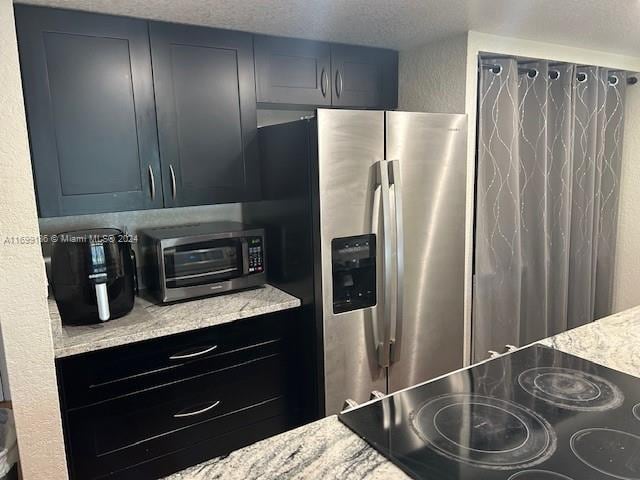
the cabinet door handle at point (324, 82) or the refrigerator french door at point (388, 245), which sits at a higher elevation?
the cabinet door handle at point (324, 82)

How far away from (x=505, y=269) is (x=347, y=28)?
1.54 meters

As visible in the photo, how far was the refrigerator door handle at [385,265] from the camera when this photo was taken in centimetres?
209

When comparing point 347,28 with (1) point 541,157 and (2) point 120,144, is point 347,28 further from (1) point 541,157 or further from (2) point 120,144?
(1) point 541,157

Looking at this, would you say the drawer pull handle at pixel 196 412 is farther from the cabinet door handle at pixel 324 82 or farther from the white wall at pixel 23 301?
the cabinet door handle at pixel 324 82

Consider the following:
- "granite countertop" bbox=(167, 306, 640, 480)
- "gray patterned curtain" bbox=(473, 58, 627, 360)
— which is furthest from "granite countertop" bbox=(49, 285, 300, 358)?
"gray patterned curtain" bbox=(473, 58, 627, 360)

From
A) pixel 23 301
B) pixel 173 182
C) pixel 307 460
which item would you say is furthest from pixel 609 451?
pixel 173 182

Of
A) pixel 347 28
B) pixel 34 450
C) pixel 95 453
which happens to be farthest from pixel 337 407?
pixel 347 28

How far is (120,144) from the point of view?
2027 millimetres

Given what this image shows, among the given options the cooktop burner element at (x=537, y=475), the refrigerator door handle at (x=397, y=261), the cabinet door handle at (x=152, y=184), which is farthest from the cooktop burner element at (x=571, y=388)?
the cabinet door handle at (x=152, y=184)

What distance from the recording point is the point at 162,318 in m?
1.99

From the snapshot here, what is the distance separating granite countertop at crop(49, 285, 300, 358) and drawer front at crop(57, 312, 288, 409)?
5 centimetres

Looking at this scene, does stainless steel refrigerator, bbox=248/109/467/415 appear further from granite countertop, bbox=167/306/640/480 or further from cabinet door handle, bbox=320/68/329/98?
granite countertop, bbox=167/306/640/480

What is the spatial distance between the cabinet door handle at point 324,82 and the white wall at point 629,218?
225 centimetres

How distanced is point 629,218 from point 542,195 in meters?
1.11
